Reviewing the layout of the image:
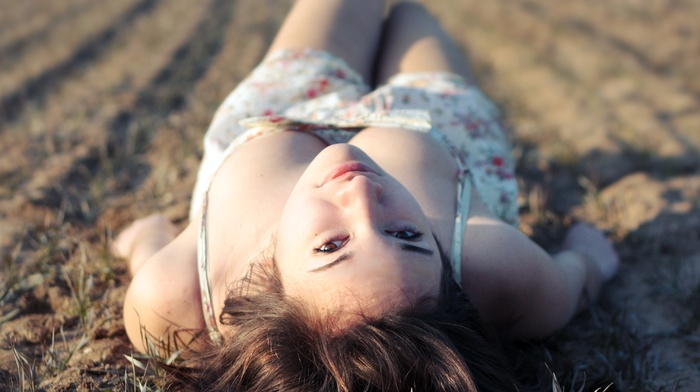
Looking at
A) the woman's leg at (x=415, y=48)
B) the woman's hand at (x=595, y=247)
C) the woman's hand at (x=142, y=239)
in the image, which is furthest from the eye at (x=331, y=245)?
the woman's leg at (x=415, y=48)

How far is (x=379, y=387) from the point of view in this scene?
1.75 m

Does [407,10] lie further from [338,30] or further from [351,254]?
[351,254]

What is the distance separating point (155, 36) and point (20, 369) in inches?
225

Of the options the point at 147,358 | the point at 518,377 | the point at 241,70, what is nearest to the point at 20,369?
→ the point at 147,358

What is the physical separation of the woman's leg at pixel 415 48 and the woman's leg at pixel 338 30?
0.08 m

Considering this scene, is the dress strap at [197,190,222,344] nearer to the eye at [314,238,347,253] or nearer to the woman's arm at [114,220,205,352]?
the woman's arm at [114,220,205,352]

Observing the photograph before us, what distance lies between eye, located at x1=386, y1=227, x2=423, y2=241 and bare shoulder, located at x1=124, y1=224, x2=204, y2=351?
0.78m

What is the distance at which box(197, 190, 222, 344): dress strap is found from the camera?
2.26m

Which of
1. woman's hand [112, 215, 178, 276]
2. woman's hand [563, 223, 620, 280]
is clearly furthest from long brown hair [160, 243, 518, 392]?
woman's hand [563, 223, 620, 280]

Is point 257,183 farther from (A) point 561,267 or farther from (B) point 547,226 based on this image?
(B) point 547,226

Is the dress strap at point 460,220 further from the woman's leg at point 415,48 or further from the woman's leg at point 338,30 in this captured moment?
the woman's leg at point 338,30

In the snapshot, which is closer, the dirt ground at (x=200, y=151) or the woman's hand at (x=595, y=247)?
the dirt ground at (x=200, y=151)

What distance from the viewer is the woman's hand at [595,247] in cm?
293

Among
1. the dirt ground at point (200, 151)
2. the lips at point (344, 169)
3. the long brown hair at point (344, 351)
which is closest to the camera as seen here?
the long brown hair at point (344, 351)
